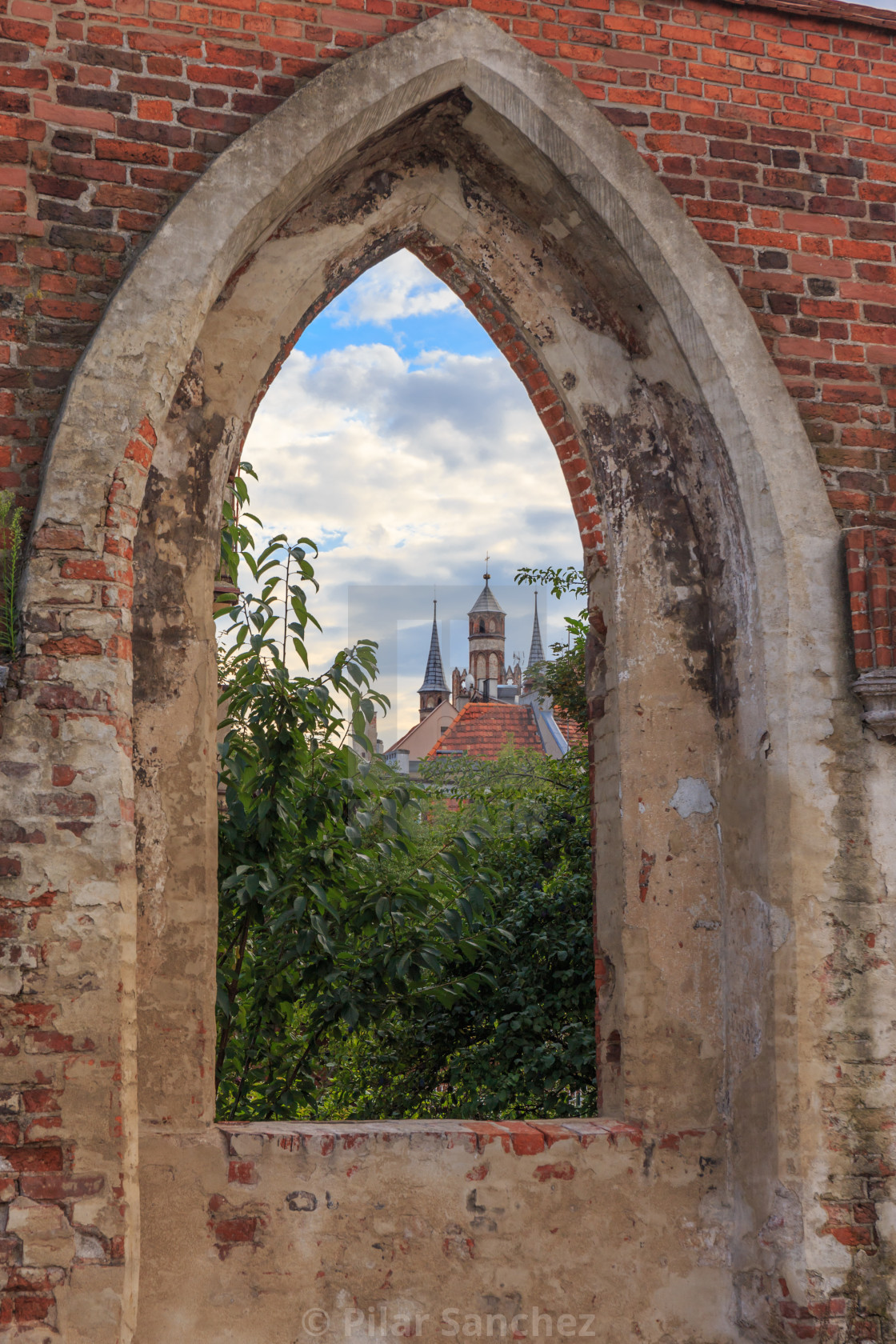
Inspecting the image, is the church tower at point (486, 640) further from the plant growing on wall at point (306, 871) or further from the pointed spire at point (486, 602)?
the plant growing on wall at point (306, 871)

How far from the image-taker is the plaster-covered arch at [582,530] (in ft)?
11.1

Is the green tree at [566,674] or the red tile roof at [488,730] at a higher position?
the red tile roof at [488,730]

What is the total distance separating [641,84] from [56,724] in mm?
3077

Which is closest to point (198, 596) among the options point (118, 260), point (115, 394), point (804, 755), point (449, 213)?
point (115, 394)

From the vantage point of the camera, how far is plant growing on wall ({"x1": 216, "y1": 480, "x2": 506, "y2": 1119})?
14.1 feet

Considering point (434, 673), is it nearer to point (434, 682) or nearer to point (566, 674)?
point (434, 682)

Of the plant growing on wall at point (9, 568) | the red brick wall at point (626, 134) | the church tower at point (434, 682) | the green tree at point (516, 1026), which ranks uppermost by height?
the church tower at point (434, 682)

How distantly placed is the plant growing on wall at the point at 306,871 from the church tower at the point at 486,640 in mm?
49395

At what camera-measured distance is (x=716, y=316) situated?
12.9ft

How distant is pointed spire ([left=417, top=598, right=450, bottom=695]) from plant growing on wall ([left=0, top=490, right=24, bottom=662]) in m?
51.5

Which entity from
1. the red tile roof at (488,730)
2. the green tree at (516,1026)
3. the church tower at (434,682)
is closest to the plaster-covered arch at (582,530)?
the green tree at (516,1026)

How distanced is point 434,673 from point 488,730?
2624 centimetres

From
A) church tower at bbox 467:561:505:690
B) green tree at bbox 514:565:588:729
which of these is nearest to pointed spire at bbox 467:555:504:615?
church tower at bbox 467:561:505:690

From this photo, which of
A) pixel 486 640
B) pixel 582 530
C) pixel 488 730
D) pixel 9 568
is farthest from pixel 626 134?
pixel 486 640
